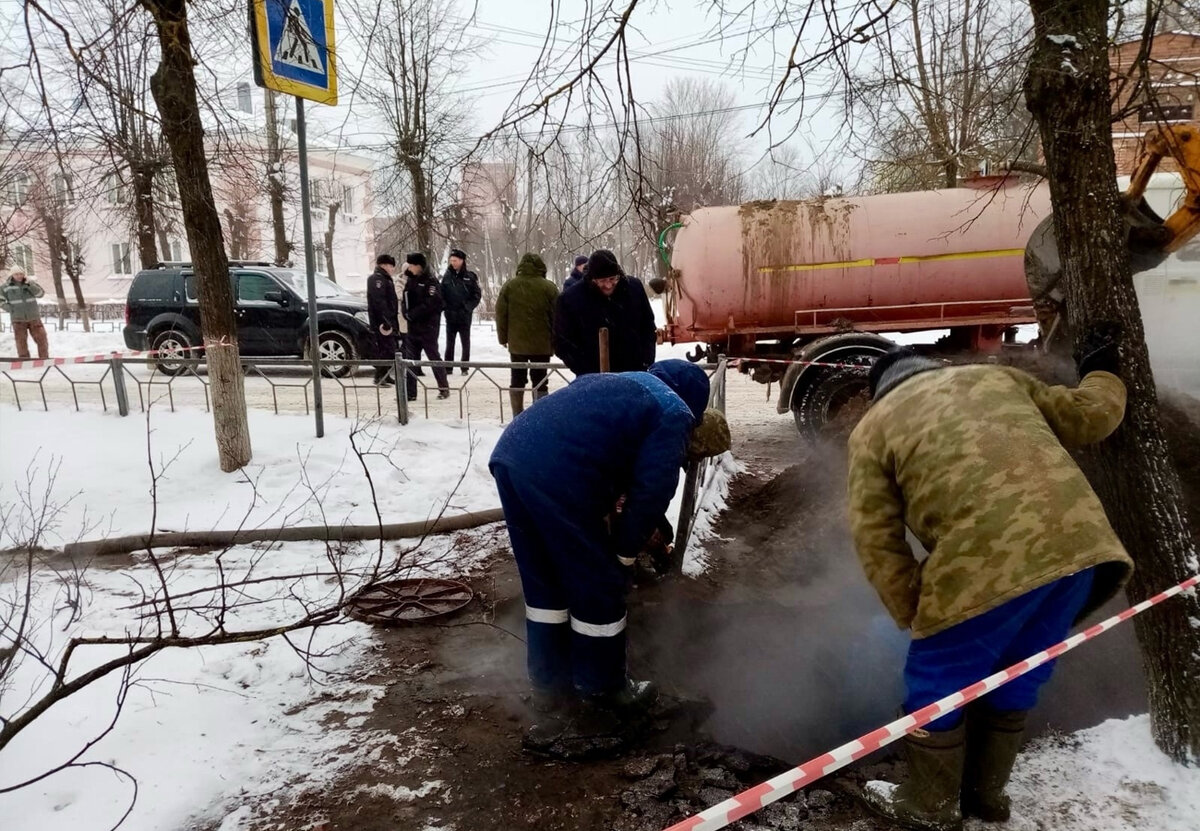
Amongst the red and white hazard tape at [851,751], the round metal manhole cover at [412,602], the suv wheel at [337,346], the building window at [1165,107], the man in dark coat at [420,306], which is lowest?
the round metal manhole cover at [412,602]

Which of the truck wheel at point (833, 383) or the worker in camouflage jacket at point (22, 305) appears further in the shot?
the worker in camouflage jacket at point (22, 305)

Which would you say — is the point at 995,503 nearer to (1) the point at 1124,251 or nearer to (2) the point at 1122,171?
(1) the point at 1124,251

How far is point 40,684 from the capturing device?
2.70 meters

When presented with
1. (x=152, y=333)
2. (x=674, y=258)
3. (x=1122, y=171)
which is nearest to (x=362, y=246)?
(x=152, y=333)

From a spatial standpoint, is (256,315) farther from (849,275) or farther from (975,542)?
(975,542)

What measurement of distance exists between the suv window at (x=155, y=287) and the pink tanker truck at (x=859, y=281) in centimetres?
889

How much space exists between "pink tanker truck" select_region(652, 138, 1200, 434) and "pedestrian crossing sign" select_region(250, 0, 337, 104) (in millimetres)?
3699

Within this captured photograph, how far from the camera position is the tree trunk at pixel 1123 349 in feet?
8.31

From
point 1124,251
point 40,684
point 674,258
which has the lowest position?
point 40,684

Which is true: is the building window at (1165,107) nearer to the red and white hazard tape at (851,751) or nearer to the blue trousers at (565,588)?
the red and white hazard tape at (851,751)

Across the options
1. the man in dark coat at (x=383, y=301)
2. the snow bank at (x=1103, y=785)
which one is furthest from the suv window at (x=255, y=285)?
the snow bank at (x=1103, y=785)

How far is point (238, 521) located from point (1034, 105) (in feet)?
16.8

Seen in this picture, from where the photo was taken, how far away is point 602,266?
532cm

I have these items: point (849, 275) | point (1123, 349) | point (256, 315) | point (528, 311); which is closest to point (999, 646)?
point (1123, 349)
